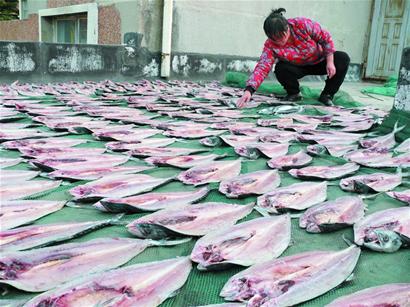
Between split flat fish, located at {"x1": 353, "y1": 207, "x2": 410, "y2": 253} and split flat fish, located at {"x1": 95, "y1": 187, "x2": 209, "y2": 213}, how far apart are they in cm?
61

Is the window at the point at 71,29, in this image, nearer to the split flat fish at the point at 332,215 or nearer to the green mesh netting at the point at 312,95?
the green mesh netting at the point at 312,95

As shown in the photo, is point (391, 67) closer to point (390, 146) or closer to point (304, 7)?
point (304, 7)

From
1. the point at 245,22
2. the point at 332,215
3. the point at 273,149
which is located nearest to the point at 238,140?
the point at 273,149

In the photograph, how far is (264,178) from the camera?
1766 millimetres

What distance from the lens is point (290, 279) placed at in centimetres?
103

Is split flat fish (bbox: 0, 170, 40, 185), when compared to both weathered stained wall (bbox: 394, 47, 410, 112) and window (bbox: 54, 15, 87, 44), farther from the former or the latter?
window (bbox: 54, 15, 87, 44)

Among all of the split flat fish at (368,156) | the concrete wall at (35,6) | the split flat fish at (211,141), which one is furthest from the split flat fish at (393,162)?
the concrete wall at (35,6)

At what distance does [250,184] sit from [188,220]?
0.46 meters

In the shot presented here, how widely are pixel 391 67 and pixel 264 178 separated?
904cm

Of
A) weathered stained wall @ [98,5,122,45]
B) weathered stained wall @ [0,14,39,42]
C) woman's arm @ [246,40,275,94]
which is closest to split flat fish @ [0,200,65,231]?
woman's arm @ [246,40,275,94]

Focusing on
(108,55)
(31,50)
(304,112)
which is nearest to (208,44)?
(108,55)

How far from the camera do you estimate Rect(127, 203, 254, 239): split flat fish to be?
1258 mm

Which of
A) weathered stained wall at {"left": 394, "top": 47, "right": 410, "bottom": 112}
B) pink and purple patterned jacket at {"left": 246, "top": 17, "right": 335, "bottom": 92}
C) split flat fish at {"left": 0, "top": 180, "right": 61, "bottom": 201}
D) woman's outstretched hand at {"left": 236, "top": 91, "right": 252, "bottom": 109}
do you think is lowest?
split flat fish at {"left": 0, "top": 180, "right": 61, "bottom": 201}

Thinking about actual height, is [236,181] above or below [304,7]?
below
